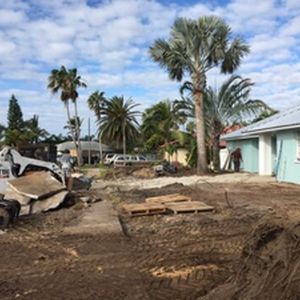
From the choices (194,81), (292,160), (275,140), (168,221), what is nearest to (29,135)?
(194,81)

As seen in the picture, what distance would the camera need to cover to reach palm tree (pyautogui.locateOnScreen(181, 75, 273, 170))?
110 ft

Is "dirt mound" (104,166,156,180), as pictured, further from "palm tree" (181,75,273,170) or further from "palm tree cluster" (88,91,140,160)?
"palm tree cluster" (88,91,140,160)

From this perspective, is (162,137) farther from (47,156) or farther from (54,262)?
(54,262)

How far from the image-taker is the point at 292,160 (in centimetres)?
2295

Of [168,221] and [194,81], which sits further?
[194,81]

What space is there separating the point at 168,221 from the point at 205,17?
2066 centimetres

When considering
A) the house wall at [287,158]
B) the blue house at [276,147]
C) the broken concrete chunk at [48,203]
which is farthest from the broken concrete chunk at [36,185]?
the house wall at [287,158]

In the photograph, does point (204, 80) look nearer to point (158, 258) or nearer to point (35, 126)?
point (158, 258)

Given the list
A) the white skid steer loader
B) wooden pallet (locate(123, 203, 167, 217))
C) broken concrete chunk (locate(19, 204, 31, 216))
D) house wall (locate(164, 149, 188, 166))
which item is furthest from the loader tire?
house wall (locate(164, 149, 188, 166))

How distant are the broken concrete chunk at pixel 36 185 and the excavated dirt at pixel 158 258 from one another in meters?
0.80

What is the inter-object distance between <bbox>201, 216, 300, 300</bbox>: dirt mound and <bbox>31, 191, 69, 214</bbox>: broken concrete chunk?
930 cm

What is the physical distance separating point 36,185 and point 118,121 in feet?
159

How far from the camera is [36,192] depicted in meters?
A: 14.1

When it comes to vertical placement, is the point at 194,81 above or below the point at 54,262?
above
